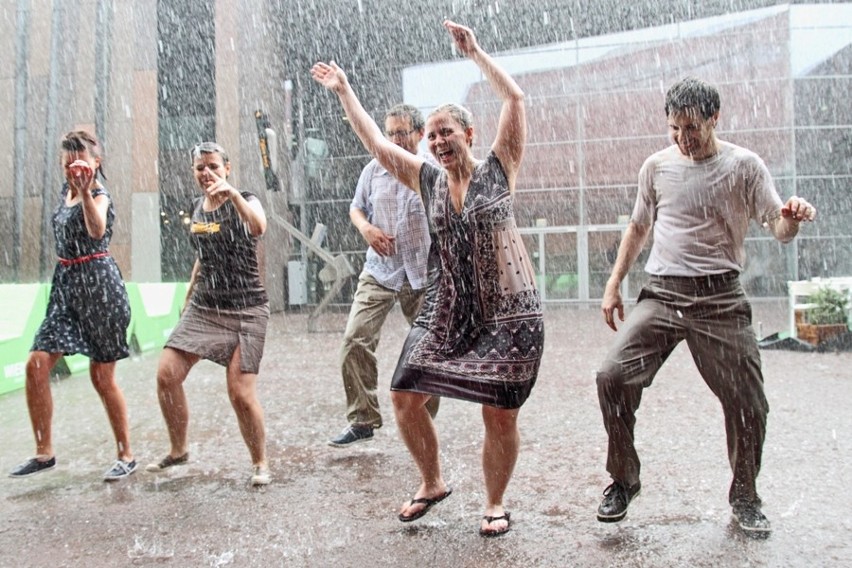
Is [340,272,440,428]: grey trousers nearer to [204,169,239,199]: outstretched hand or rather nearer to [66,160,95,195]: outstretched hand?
[204,169,239,199]: outstretched hand

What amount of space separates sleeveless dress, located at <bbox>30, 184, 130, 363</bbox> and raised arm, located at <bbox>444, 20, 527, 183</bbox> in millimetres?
2251

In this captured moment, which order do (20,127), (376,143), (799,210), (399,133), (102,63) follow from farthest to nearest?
(102,63) < (20,127) < (399,133) < (376,143) < (799,210)

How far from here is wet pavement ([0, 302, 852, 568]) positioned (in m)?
3.03

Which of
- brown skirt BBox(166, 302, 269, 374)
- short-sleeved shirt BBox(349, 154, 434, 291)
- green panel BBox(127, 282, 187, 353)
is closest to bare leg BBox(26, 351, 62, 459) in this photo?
brown skirt BBox(166, 302, 269, 374)

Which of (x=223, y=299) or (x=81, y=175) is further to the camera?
(x=223, y=299)

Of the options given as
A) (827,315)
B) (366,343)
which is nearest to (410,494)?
(366,343)

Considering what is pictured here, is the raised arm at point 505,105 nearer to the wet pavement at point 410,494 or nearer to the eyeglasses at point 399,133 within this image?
the eyeglasses at point 399,133

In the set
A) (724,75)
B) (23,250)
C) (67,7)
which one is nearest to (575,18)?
(724,75)

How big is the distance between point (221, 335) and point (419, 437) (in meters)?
1.31

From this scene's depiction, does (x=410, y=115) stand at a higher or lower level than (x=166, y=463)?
higher

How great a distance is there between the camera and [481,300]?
3.17 m

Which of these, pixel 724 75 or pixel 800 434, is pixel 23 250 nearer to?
pixel 800 434

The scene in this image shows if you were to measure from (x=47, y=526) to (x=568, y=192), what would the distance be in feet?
66.0

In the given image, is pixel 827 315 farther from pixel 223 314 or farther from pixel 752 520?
pixel 223 314
